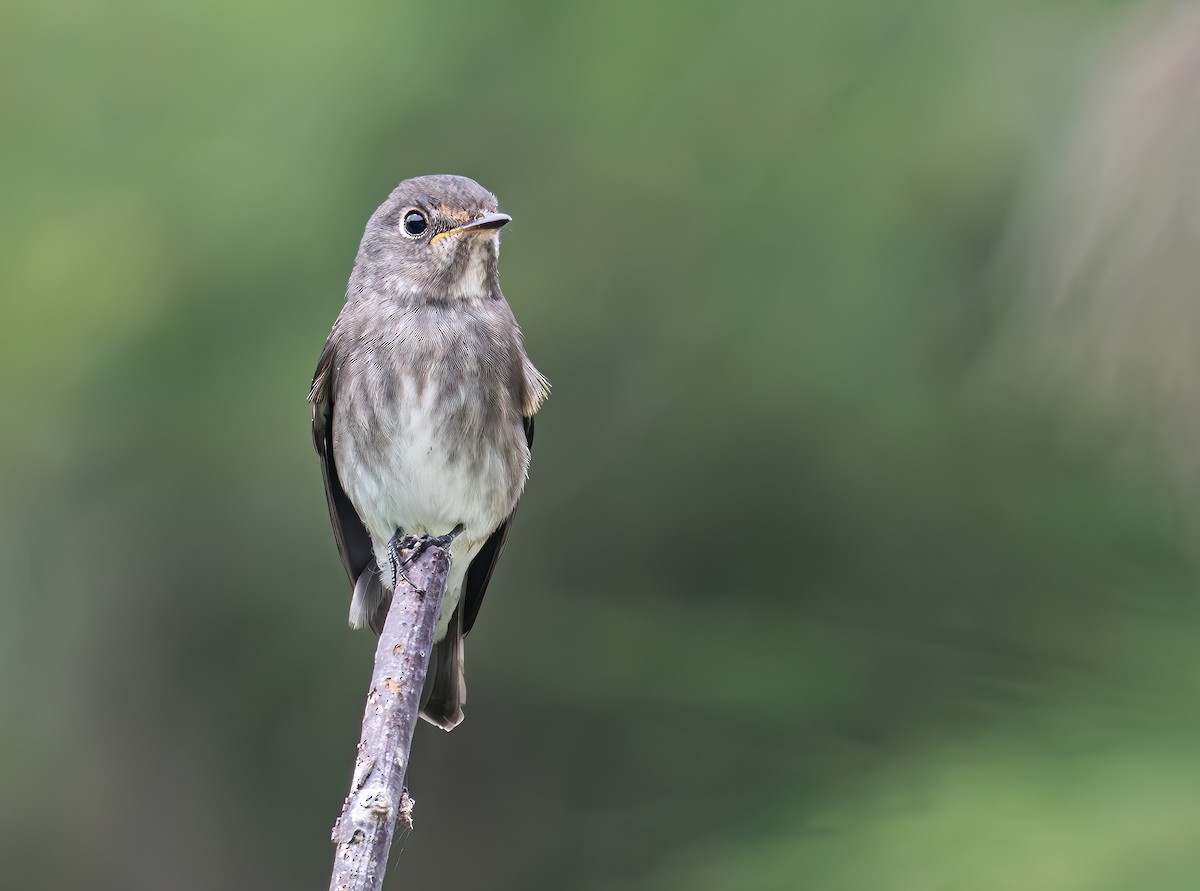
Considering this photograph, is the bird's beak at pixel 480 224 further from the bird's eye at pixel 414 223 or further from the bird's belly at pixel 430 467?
the bird's belly at pixel 430 467

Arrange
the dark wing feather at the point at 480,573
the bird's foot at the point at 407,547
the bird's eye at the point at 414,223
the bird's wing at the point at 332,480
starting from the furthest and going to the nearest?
the dark wing feather at the point at 480,573
the bird's wing at the point at 332,480
the bird's eye at the point at 414,223
the bird's foot at the point at 407,547

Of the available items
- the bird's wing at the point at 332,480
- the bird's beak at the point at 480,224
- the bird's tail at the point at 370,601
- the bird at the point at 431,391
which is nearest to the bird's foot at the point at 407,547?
the bird at the point at 431,391

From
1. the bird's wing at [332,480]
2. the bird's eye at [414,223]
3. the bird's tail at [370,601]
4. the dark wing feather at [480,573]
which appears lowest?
the bird's tail at [370,601]

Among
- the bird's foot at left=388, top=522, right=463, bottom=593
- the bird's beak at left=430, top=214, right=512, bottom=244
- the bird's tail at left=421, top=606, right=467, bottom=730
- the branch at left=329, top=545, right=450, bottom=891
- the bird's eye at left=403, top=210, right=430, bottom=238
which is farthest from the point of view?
the bird's eye at left=403, top=210, right=430, bottom=238

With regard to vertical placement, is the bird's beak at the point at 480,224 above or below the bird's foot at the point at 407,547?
above

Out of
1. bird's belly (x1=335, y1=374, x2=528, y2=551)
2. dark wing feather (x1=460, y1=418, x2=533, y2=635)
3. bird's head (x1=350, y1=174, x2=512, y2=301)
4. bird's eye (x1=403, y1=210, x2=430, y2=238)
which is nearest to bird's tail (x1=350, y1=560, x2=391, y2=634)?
bird's belly (x1=335, y1=374, x2=528, y2=551)

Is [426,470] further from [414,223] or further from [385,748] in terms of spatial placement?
[385,748]

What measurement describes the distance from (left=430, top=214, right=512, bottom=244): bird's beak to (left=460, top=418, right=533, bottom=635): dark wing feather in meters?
0.57

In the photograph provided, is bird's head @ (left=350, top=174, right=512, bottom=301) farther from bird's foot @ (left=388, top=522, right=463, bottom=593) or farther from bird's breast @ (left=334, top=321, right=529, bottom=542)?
bird's foot @ (left=388, top=522, right=463, bottom=593)

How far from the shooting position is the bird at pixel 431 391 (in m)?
3.70

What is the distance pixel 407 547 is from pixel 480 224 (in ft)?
2.49

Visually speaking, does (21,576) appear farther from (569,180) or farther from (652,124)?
(652,124)

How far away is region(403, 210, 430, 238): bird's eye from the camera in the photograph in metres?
3.76

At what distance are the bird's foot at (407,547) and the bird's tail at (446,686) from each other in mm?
288
